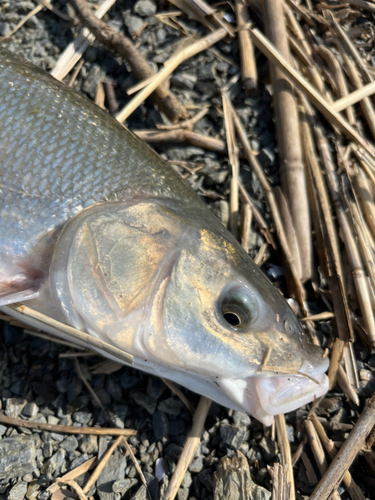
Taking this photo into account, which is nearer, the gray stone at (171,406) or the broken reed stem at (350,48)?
the gray stone at (171,406)

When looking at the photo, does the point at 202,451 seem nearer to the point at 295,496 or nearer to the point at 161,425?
the point at 161,425

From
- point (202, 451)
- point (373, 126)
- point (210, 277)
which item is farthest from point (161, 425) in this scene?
point (373, 126)

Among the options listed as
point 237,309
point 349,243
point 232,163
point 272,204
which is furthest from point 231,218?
point 237,309

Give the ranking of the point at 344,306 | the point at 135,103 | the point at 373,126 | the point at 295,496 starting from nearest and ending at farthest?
the point at 295,496 → the point at 344,306 → the point at 135,103 → the point at 373,126

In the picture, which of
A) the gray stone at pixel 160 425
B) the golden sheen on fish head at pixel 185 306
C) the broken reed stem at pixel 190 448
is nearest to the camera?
the golden sheen on fish head at pixel 185 306

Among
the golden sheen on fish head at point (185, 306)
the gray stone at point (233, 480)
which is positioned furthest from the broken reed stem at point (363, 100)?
the gray stone at point (233, 480)

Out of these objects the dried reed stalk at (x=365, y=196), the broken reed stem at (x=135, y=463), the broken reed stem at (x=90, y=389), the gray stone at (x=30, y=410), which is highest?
the dried reed stalk at (x=365, y=196)

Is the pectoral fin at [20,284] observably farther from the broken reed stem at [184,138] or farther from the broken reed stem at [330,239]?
the broken reed stem at [330,239]
